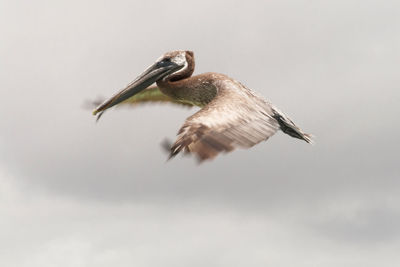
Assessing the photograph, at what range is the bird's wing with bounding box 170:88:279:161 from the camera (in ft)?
38.4

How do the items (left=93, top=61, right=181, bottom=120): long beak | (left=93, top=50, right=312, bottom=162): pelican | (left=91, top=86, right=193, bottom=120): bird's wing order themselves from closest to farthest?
(left=93, top=50, right=312, bottom=162): pelican → (left=93, top=61, right=181, bottom=120): long beak → (left=91, top=86, right=193, bottom=120): bird's wing

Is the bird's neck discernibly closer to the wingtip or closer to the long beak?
the long beak

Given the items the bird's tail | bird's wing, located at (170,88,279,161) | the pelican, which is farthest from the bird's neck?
the bird's tail

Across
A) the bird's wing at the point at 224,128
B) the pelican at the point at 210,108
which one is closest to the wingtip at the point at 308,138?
the pelican at the point at 210,108

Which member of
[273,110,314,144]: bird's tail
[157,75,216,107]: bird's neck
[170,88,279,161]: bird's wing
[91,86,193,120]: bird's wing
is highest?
[91,86,193,120]: bird's wing

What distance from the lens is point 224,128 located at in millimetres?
12680

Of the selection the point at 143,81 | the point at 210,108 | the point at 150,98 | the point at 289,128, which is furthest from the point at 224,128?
the point at 150,98

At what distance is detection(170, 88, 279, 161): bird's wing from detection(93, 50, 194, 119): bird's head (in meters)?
3.09

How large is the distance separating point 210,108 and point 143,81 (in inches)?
189

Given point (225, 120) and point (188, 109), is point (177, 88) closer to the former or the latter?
point (188, 109)

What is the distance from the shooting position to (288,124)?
685 inches

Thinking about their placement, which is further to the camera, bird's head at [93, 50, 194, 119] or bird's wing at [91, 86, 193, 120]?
bird's wing at [91, 86, 193, 120]

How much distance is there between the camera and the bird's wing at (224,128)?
11.7 metres

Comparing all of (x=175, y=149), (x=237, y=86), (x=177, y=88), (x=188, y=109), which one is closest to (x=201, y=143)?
(x=175, y=149)
